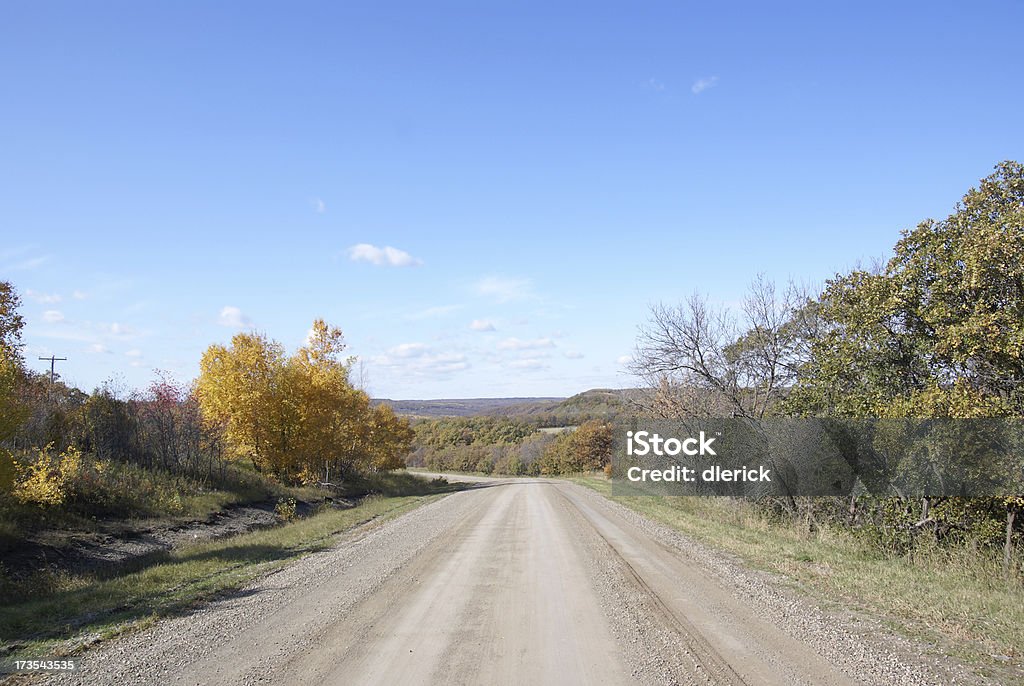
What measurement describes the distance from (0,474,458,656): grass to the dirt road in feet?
1.95

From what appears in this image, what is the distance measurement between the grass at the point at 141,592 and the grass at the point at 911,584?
8.96 meters

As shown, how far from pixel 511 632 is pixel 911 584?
619cm

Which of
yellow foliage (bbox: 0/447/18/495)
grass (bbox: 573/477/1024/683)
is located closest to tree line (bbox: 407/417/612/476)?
grass (bbox: 573/477/1024/683)

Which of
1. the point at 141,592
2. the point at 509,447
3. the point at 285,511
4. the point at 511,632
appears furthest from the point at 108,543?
the point at 509,447

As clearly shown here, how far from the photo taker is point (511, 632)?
731 centimetres

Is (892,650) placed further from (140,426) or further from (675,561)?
(140,426)

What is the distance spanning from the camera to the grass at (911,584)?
6977 mm

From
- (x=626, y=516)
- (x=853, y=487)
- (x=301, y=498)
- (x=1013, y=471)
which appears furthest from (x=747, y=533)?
(x=301, y=498)

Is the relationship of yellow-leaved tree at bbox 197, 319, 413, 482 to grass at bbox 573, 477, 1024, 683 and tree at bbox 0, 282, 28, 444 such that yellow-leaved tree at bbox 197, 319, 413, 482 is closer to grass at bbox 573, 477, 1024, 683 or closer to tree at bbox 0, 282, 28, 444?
tree at bbox 0, 282, 28, 444

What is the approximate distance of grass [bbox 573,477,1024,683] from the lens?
6.98 meters

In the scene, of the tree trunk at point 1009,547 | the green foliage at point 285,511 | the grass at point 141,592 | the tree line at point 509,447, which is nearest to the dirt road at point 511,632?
the grass at point 141,592

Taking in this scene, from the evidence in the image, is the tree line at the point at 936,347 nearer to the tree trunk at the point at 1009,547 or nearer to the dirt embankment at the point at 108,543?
the tree trunk at the point at 1009,547

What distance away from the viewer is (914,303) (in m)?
13.7

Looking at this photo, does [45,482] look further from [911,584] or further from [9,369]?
[911,584]
